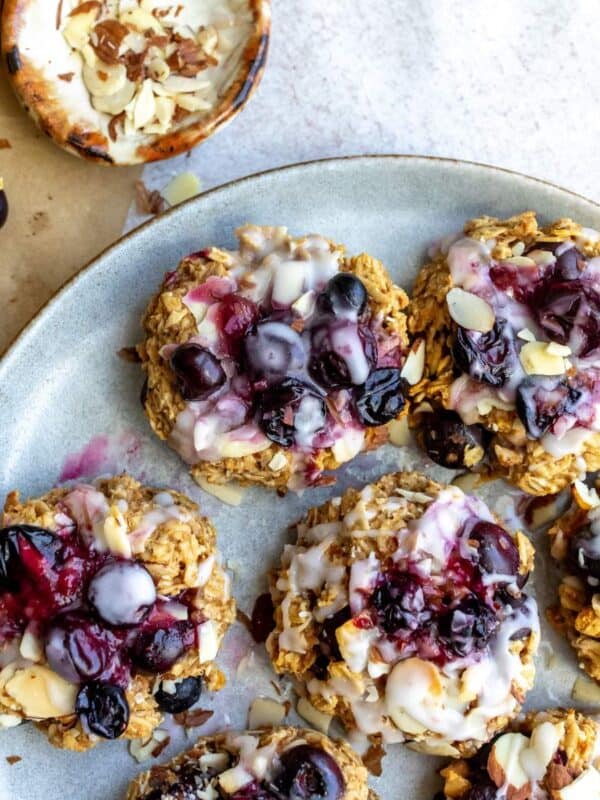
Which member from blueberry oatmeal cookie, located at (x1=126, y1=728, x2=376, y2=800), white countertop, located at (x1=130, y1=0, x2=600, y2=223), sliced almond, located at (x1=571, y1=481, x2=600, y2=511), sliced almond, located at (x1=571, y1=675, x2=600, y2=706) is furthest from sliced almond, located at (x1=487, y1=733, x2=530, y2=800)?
white countertop, located at (x1=130, y1=0, x2=600, y2=223)

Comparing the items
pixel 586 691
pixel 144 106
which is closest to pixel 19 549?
pixel 144 106

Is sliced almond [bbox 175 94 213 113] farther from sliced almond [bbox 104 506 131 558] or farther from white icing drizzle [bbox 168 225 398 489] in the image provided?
sliced almond [bbox 104 506 131 558]

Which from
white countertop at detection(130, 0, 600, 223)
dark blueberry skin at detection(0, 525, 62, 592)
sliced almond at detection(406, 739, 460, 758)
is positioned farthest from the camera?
white countertop at detection(130, 0, 600, 223)

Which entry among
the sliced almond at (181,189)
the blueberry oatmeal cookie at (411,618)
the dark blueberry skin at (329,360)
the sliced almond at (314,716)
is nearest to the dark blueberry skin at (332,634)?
the blueberry oatmeal cookie at (411,618)

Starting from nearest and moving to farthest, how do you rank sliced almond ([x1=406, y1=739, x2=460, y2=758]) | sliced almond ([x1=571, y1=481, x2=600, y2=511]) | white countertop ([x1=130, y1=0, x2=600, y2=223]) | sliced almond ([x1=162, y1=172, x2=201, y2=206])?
sliced almond ([x1=406, y1=739, x2=460, y2=758]) → sliced almond ([x1=571, y1=481, x2=600, y2=511]) → sliced almond ([x1=162, y1=172, x2=201, y2=206]) → white countertop ([x1=130, y1=0, x2=600, y2=223])

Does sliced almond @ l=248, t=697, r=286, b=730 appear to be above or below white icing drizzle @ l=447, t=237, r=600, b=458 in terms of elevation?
below

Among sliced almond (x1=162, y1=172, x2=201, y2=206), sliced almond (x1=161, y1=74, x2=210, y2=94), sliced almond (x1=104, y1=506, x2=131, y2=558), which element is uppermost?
sliced almond (x1=161, y1=74, x2=210, y2=94)

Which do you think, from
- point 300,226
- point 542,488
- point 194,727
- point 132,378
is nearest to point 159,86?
point 300,226

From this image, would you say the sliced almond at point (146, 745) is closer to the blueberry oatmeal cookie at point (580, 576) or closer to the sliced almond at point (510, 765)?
the sliced almond at point (510, 765)

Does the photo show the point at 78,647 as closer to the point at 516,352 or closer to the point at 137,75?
the point at 516,352
